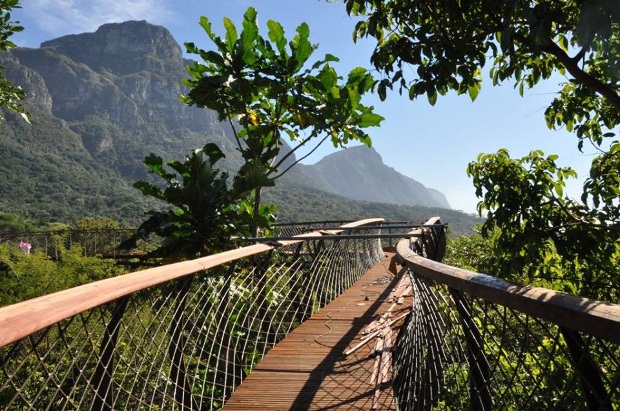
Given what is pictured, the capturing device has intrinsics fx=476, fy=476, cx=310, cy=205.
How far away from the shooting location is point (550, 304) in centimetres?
85

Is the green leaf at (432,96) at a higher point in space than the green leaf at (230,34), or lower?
lower

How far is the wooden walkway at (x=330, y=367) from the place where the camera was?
2164 mm

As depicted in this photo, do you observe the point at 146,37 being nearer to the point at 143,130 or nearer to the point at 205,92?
the point at 143,130

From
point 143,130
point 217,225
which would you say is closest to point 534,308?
point 217,225

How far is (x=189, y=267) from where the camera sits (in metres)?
1.91

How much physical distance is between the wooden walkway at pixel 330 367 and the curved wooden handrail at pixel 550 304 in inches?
43.5

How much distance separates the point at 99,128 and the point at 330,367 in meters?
127

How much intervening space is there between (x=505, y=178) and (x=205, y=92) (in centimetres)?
268

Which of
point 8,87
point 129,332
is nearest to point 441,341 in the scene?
point 129,332

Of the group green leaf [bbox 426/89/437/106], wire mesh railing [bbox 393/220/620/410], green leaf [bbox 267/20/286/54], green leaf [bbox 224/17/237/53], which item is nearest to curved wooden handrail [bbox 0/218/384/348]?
wire mesh railing [bbox 393/220/620/410]

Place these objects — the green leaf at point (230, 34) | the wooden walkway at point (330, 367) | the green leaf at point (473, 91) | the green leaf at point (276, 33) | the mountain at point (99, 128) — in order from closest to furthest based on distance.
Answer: the wooden walkway at point (330, 367) → the green leaf at point (473, 91) → the green leaf at point (230, 34) → the green leaf at point (276, 33) → the mountain at point (99, 128)

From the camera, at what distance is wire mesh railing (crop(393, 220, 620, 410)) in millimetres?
812

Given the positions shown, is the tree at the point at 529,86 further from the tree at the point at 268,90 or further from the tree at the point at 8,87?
the tree at the point at 8,87

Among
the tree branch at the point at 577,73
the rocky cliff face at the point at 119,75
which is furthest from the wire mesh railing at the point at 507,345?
the rocky cliff face at the point at 119,75
